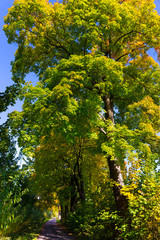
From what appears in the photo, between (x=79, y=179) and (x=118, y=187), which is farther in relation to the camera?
(x=79, y=179)

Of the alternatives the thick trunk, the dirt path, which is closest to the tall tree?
the dirt path

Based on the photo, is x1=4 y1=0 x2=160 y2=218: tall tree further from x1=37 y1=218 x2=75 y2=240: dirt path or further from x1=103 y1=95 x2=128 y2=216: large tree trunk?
x1=37 y1=218 x2=75 y2=240: dirt path

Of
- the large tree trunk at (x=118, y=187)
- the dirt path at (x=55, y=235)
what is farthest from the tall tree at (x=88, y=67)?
the dirt path at (x=55, y=235)

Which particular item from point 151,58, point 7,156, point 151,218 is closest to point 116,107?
point 151,58

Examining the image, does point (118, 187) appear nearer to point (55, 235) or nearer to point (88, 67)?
point (88, 67)

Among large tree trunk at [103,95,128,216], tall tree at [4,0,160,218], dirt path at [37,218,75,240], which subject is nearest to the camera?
large tree trunk at [103,95,128,216]

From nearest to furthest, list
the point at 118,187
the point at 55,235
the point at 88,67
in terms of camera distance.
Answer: the point at 118,187, the point at 88,67, the point at 55,235

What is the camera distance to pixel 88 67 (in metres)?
8.41

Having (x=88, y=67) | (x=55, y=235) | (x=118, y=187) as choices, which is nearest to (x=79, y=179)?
(x=55, y=235)

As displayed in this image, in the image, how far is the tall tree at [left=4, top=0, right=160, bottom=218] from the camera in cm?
777

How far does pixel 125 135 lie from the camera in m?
8.04

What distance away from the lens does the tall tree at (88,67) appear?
777cm

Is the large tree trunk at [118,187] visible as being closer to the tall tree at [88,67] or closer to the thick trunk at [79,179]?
the tall tree at [88,67]

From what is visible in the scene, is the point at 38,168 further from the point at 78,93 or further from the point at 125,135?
the point at 125,135
